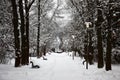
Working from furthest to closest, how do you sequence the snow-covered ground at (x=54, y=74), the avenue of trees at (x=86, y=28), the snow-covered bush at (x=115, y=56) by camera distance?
the snow-covered bush at (x=115, y=56), the avenue of trees at (x=86, y=28), the snow-covered ground at (x=54, y=74)

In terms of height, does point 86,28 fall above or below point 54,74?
above

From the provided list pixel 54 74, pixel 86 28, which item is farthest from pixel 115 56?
pixel 54 74

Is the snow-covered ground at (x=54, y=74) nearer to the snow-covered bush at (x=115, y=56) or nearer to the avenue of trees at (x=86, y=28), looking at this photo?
the avenue of trees at (x=86, y=28)

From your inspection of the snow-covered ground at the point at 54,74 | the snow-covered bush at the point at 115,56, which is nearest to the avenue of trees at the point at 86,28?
the snow-covered bush at the point at 115,56

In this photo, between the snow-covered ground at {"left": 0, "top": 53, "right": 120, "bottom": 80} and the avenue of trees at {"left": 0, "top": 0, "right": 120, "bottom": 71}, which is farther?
the avenue of trees at {"left": 0, "top": 0, "right": 120, "bottom": 71}

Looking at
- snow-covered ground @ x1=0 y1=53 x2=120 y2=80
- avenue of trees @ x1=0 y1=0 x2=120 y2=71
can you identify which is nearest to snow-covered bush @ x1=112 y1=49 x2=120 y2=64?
avenue of trees @ x1=0 y1=0 x2=120 y2=71

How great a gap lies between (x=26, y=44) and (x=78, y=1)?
10.9 meters

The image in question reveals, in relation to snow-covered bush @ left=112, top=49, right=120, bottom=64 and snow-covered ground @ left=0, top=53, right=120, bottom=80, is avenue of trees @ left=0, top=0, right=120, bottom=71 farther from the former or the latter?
snow-covered ground @ left=0, top=53, right=120, bottom=80

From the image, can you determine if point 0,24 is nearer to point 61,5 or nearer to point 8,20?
point 8,20

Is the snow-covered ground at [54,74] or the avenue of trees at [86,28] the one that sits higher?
the avenue of trees at [86,28]

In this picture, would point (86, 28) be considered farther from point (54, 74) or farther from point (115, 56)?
point (54, 74)

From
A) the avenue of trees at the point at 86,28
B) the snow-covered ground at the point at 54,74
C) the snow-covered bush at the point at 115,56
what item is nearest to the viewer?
the snow-covered ground at the point at 54,74

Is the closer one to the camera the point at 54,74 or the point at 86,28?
the point at 54,74

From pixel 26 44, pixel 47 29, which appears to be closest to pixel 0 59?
pixel 26 44
